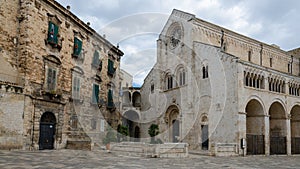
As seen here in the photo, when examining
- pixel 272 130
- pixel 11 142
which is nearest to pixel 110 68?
pixel 11 142

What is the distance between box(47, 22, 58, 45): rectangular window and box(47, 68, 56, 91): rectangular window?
6.01ft

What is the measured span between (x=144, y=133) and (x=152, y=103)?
12.8 feet

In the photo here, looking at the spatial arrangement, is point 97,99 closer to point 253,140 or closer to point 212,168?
point 253,140

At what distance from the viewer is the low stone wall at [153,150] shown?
51.5 ft

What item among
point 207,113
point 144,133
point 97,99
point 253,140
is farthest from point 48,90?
point 144,133

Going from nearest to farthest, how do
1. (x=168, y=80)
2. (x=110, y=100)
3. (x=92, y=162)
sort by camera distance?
1. (x=92, y=162)
2. (x=110, y=100)
3. (x=168, y=80)

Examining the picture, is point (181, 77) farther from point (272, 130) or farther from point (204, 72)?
point (272, 130)

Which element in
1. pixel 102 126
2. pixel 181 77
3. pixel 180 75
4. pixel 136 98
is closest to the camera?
pixel 102 126

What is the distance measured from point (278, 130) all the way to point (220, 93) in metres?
6.81

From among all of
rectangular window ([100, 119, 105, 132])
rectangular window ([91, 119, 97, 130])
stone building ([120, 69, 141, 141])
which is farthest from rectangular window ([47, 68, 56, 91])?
stone building ([120, 69, 141, 141])

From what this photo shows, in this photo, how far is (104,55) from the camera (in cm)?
2628

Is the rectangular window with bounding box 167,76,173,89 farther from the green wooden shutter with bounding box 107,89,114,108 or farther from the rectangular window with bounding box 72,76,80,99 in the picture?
the rectangular window with bounding box 72,76,80,99

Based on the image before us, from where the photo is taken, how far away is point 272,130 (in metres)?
25.0

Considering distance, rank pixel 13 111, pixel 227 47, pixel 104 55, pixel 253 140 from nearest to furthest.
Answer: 1. pixel 13 111
2. pixel 253 140
3. pixel 104 55
4. pixel 227 47
